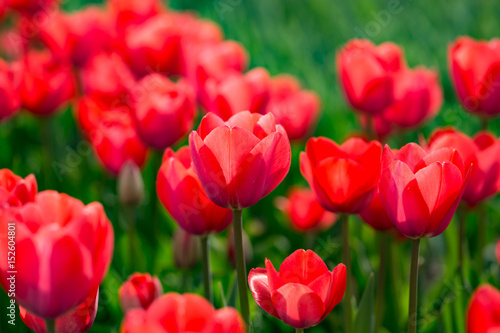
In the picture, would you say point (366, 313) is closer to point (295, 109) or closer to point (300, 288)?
point (300, 288)

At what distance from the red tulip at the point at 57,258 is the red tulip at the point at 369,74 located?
2.20 ft

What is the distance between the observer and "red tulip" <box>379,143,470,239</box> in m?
0.61

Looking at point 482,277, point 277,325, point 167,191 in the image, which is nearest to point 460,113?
point 482,277

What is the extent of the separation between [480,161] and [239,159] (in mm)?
375

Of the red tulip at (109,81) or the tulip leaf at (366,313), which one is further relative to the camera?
the red tulip at (109,81)

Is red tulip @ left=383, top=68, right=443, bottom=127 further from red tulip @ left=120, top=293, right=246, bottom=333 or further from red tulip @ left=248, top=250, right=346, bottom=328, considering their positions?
red tulip @ left=120, top=293, right=246, bottom=333

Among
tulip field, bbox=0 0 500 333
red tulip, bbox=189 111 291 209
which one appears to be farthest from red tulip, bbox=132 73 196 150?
red tulip, bbox=189 111 291 209

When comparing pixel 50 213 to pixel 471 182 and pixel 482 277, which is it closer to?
pixel 471 182

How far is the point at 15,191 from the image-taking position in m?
0.63

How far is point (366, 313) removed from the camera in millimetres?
785

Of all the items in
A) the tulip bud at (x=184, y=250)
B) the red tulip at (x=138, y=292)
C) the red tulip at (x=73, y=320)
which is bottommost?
the tulip bud at (x=184, y=250)

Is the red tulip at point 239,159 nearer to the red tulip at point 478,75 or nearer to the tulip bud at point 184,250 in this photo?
the tulip bud at point 184,250

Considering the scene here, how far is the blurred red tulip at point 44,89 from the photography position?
1.34 meters

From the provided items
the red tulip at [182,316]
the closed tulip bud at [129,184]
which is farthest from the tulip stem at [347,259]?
the closed tulip bud at [129,184]
